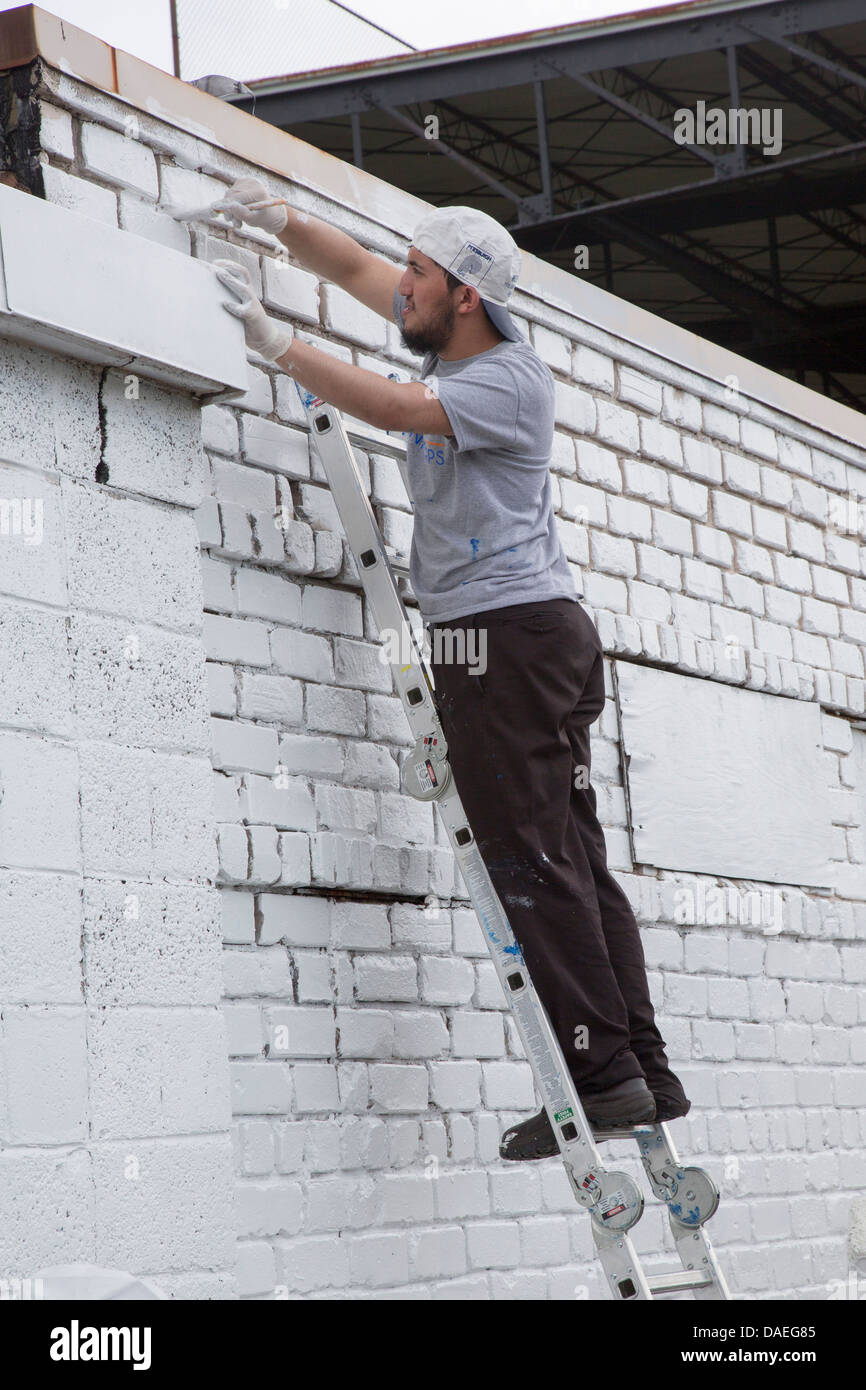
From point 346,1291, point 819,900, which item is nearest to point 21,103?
point 346,1291

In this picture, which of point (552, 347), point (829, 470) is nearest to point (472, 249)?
point (552, 347)

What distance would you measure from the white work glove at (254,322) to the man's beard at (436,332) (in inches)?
14.7

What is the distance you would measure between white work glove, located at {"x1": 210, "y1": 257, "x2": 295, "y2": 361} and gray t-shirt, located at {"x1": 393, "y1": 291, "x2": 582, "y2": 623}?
13.4 inches

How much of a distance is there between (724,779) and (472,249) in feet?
6.49

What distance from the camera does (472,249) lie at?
11.0 ft

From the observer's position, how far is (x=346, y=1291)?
3217 millimetres

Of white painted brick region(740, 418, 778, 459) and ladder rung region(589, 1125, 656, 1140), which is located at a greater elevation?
white painted brick region(740, 418, 778, 459)

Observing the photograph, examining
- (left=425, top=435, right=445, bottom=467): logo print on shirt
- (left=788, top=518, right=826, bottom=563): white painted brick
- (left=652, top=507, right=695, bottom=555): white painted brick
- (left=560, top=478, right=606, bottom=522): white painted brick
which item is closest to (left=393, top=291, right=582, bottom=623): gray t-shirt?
(left=425, top=435, right=445, bottom=467): logo print on shirt

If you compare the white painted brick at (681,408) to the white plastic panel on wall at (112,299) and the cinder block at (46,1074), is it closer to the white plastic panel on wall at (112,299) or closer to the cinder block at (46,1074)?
the white plastic panel on wall at (112,299)

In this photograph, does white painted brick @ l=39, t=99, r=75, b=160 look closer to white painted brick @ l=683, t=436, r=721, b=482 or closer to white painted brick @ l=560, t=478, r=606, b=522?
white painted brick @ l=560, t=478, r=606, b=522

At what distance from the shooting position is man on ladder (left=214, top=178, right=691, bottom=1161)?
3.08 meters

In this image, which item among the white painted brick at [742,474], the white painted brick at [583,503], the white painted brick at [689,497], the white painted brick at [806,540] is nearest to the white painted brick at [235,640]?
the white painted brick at [583,503]

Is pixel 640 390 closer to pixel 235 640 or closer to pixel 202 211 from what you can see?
pixel 202 211

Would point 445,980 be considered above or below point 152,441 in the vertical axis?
below
